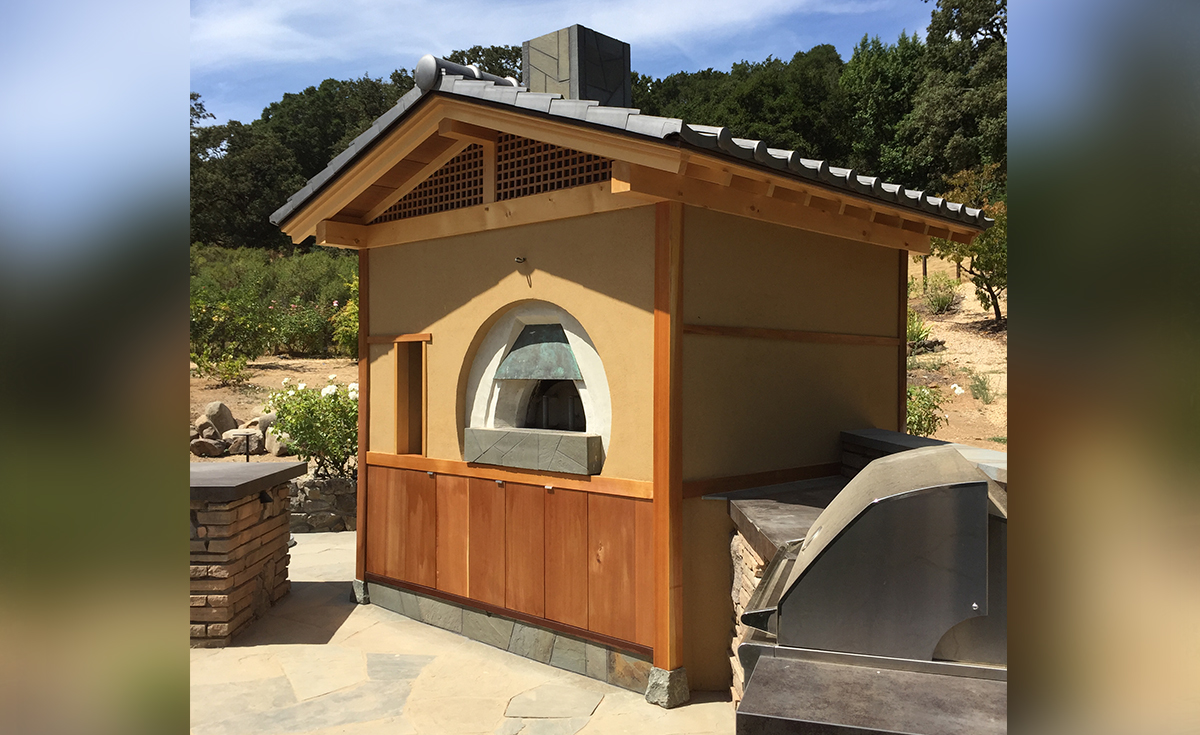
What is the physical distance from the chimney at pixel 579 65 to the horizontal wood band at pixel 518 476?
3.41 metres

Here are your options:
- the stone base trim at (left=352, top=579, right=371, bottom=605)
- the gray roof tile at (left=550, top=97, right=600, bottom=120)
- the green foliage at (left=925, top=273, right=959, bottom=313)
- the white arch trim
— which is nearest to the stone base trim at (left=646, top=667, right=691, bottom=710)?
the white arch trim

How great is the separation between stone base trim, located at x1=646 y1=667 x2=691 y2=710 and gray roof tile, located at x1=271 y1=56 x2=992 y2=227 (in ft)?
11.7

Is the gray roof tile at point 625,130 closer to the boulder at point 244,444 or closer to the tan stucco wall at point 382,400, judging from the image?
the tan stucco wall at point 382,400

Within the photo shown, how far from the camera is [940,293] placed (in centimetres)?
2231

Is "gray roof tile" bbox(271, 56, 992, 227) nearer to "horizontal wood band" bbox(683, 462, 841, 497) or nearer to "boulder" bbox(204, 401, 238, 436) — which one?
"horizontal wood band" bbox(683, 462, 841, 497)

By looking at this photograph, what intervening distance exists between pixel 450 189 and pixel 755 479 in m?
3.78

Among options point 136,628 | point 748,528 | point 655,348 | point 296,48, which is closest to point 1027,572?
point 136,628

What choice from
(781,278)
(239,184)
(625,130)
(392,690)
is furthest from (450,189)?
(239,184)

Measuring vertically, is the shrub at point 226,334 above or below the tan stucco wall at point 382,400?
above

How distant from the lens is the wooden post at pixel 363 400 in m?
8.04

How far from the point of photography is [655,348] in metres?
5.63

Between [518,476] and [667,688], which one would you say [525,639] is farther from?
[667,688]

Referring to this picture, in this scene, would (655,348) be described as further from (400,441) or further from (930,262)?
(930,262)

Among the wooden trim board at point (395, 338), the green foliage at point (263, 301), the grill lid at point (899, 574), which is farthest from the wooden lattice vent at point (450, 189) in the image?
the green foliage at point (263, 301)
